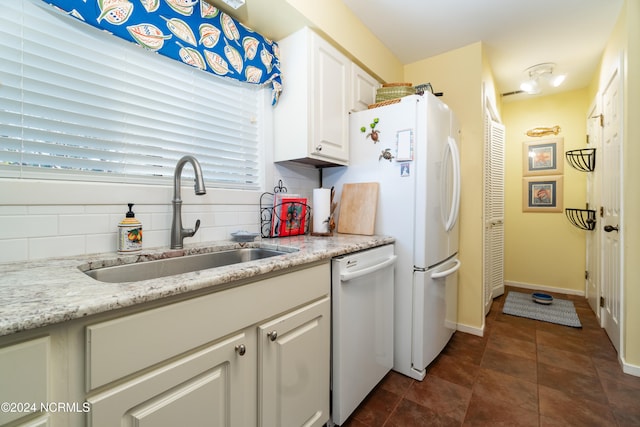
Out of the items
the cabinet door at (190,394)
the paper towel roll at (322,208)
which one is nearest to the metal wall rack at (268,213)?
the paper towel roll at (322,208)

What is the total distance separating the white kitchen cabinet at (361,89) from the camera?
2.13 m

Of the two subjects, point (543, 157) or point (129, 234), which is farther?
point (543, 157)

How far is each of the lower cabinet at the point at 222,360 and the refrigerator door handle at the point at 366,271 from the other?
0.28ft

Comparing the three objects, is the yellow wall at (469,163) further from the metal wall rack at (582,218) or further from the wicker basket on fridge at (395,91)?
the metal wall rack at (582,218)

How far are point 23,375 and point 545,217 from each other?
4.72m

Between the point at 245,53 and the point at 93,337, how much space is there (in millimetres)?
1641

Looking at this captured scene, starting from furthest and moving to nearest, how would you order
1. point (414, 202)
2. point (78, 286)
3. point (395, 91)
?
1. point (395, 91)
2. point (414, 202)
3. point (78, 286)

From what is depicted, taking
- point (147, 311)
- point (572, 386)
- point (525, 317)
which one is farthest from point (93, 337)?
point (525, 317)

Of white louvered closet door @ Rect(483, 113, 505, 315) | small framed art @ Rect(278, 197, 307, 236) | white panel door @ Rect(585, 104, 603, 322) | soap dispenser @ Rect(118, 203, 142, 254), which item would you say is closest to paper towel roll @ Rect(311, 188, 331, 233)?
small framed art @ Rect(278, 197, 307, 236)

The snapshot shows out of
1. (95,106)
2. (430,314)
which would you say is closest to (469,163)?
(430,314)

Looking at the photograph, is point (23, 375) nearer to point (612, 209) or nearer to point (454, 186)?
point (454, 186)

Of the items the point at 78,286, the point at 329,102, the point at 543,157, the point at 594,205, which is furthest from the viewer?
the point at 543,157

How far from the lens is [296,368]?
1.13 metres

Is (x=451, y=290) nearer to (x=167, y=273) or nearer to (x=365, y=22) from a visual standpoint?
(x=167, y=273)
